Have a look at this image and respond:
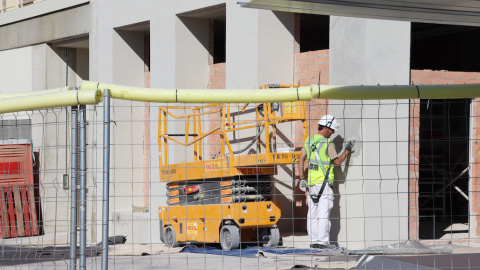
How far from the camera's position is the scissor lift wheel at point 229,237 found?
1284cm

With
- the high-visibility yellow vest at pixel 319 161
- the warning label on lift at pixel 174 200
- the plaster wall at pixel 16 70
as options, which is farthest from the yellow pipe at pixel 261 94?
the plaster wall at pixel 16 70

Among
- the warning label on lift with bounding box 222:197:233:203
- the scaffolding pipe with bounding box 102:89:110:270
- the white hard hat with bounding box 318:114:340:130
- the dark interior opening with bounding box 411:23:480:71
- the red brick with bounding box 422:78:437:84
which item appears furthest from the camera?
the dark interior opening with bounding box 411:23:480:71

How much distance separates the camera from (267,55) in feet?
47.9

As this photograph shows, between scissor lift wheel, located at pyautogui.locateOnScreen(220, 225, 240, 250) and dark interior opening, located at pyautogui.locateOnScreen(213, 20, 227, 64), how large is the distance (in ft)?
19.5

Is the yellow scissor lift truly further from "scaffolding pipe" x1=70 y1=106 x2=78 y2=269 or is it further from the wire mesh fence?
"scaffolding pipe" x1=70 y1=106 x2=78 y2=269

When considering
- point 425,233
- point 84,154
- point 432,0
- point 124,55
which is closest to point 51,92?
point 84,154

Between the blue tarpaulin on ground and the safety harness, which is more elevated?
the safety harness

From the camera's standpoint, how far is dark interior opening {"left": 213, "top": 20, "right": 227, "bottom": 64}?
18172mm

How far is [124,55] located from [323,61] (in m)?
6.07

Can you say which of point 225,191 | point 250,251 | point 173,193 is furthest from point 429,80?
point 173,193

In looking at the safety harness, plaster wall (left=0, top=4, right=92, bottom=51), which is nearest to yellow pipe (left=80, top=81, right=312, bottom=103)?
the safety harness

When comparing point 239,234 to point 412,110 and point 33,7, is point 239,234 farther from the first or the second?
point 33,7

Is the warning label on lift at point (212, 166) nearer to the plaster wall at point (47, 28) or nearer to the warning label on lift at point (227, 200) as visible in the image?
the warning label on lift at point (227, 200)

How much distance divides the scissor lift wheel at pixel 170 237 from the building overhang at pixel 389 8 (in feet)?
22.2
